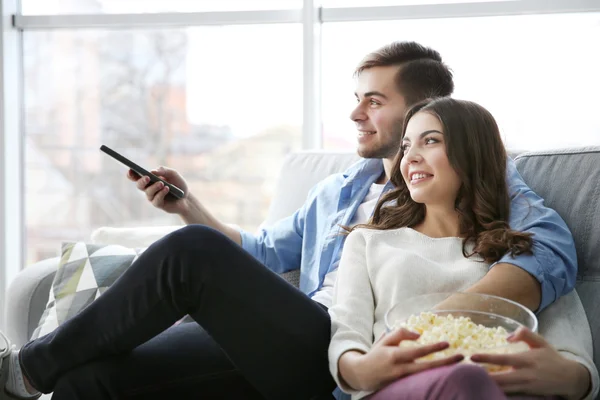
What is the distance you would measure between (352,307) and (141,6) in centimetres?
221

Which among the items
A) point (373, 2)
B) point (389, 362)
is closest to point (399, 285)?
point (389, 362)

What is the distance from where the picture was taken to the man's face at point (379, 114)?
206 cm

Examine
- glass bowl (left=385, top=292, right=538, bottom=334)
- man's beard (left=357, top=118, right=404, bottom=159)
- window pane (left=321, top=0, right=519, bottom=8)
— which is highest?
window pane (left=321, top=0, right=519, bottom=8)

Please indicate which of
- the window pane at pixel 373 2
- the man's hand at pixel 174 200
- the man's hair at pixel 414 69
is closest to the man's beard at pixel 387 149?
the man's hair at pixel 414 69

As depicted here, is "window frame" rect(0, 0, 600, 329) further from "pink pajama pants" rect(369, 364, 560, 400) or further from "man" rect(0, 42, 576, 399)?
"pink pajama pants" rect(369, 364, 560, 400)

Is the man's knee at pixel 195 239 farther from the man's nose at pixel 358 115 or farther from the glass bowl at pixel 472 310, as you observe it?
the man's nose at pixel 358 115

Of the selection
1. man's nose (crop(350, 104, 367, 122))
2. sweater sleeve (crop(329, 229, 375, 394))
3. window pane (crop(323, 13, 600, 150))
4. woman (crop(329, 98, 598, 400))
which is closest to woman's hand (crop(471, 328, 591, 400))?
woman (crop(329, 98, 598, 400))

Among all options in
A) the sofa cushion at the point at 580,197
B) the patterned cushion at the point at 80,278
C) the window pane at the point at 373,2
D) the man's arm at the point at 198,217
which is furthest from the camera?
the window pane at the point at 373,2

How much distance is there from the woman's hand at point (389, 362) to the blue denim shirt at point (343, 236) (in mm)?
380

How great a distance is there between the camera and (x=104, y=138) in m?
3.47

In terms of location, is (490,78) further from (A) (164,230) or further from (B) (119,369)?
(B) (119,369)

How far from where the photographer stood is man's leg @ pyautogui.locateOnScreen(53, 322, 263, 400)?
1.49 m

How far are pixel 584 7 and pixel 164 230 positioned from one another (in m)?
1.77

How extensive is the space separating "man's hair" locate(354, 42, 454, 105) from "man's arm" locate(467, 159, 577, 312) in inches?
24.3
